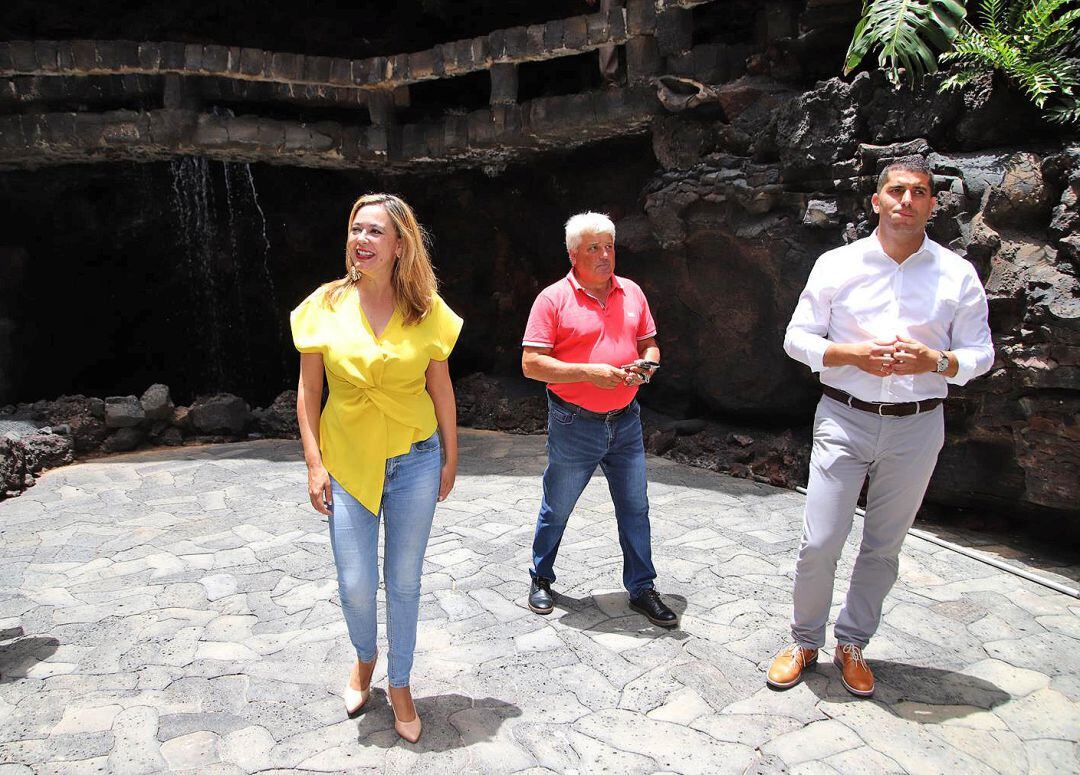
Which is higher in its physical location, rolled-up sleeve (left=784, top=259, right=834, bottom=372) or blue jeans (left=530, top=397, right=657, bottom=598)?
rolled-up sleeve (left=784, top=259, right=834, bottom=372)

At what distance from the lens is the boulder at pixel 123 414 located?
340 inches

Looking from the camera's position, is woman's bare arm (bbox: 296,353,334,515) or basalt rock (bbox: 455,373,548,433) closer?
woman's bare arm (bbox: 296,353,334,515)

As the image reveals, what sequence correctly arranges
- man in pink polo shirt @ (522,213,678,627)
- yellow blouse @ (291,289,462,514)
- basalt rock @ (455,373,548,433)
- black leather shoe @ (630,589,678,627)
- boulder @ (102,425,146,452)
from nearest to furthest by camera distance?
yellow blouse @ (291,289,462,514)
man in pink polo shirt @ (522,213,678,627)
black leather shoe @ (630,589,678,627)
boulder @ (102,425,146,452)
basalt rock @ (455,373,548,433)

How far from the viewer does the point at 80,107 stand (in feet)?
31.2

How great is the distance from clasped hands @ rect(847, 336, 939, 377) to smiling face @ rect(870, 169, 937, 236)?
491 millimetres

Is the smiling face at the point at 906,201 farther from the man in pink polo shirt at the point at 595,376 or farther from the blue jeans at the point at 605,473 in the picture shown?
the blue jeans at the point at 605,473

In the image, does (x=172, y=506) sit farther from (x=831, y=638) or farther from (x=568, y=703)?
(x=831, y=638)

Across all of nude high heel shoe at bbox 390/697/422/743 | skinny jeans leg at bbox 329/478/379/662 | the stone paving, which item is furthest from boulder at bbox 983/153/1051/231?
nude high heel shoe at bbox 390/697/422/743

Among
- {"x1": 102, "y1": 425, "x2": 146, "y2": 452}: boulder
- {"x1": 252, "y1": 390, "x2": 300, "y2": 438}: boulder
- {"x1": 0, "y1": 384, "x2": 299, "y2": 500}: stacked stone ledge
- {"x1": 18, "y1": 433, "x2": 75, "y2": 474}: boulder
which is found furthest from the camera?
{"x1": 252, "y1": 390, "x2": 300, "y2": 438}: boulder

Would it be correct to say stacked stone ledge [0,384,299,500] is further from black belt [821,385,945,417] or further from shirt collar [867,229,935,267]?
shirt collar [867,229,935,267]

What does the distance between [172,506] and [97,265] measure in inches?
261

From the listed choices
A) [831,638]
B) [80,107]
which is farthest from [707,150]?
[80,107]

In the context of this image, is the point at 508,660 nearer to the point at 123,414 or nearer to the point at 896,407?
the point at 896,407

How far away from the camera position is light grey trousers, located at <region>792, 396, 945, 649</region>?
3.31 meters
